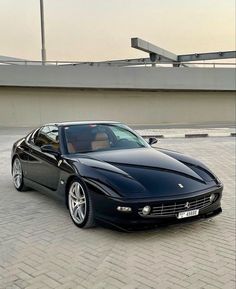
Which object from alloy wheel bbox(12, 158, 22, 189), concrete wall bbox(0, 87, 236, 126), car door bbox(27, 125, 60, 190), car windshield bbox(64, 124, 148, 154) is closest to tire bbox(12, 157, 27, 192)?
alloy wheel bbox(12, 158, 22, 189)

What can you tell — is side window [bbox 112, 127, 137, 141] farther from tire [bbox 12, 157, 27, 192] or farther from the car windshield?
tire [bbox 12, 157, 27, 192]

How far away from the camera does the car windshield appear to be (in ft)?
18.4

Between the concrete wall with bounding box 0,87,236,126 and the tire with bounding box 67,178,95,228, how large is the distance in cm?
2051

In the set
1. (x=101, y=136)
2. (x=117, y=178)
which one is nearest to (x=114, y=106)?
(x=101, y=136)

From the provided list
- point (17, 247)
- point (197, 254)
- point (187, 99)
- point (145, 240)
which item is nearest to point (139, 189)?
point (145, 240)

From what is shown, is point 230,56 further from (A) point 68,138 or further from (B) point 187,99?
(A) point 68,138

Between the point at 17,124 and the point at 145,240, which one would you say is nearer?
the point at 145,240

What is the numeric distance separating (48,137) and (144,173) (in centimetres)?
208

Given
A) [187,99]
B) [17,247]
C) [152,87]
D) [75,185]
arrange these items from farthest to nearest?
[187,99] < [152,87] < [75,185] < [17,247]

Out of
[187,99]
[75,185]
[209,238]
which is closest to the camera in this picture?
[209,238]

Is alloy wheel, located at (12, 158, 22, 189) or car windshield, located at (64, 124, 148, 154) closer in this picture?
car windshield, located at (64, 124, 148, 154)

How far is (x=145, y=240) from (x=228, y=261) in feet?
3.09

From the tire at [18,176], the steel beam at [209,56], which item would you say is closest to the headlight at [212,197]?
the tire at [18,176]

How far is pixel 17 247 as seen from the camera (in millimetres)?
4273
